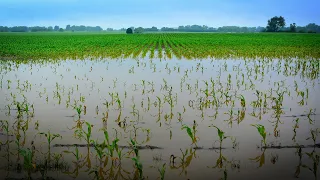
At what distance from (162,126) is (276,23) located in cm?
12090

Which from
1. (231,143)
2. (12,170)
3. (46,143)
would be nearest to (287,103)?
(231,143)

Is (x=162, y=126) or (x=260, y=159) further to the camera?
(x=162, y=126)

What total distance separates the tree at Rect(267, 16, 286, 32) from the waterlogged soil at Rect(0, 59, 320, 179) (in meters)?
113

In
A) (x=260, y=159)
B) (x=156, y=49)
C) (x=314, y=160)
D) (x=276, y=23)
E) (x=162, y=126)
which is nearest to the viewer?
(x=314, y=160)

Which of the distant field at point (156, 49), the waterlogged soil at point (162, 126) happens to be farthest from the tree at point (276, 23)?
the waterlogged soil at point (162, 126)

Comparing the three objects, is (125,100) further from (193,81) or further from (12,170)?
(12,170)

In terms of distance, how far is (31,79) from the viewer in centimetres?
1204

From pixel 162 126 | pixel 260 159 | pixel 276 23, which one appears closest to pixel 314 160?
pixel 260 159

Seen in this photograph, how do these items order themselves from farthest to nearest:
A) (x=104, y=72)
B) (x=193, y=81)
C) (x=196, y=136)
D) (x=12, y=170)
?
1. (x=104, y=72)
2. (x=193, y=81)
3. (x=196, y=136)
4. (x=12, y=170)

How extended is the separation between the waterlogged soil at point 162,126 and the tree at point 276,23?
113 meters

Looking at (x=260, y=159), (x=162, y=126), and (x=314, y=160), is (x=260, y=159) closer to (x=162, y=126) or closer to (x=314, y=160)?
(x=314, y=160)

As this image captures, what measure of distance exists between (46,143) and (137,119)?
2.00 meters

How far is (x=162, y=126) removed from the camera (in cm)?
661

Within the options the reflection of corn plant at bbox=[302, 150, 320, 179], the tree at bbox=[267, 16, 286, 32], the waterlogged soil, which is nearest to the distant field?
the waterlogged soil
